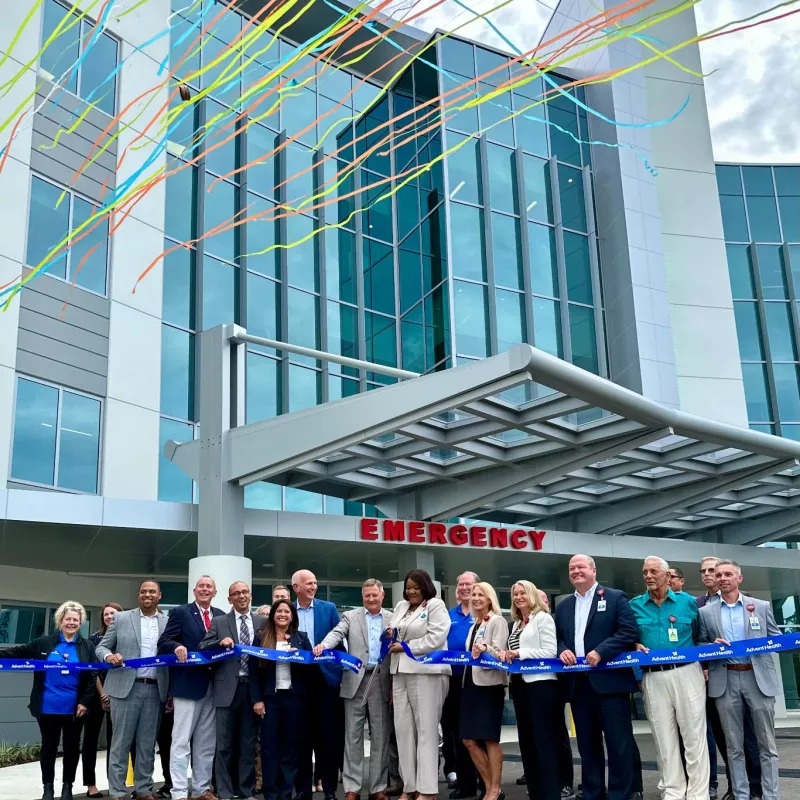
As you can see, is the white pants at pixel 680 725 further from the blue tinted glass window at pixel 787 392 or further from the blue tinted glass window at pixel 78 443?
the blue tinted glass window at pixel 787 392

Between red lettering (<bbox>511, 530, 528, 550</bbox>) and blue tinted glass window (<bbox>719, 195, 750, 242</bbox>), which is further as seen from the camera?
blue tinted glass window (<bbox>719, 195, 750, 242</bbox>)

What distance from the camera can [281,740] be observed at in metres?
8.45

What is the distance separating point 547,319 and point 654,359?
329cm

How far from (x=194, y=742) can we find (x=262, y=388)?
15.8 m

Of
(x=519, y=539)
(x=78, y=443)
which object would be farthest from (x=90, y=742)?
(x=78, y=443)

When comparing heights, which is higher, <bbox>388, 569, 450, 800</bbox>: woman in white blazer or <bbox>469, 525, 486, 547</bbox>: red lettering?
<bbox>469, 525, 486, 547</bbox>: red lettering

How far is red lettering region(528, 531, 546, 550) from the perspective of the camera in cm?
1849

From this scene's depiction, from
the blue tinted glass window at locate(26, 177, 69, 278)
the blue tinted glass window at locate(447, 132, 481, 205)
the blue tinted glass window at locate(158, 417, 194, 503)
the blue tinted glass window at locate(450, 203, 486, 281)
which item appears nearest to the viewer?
the blue tinted glass window at locate(26, 177, 69, 278)

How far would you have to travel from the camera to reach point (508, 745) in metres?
14.6

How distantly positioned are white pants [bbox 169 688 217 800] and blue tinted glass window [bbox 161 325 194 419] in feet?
44.0

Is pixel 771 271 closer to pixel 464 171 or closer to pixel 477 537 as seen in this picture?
pixel 464 171

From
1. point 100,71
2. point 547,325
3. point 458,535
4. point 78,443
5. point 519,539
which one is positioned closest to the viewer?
point 458,535

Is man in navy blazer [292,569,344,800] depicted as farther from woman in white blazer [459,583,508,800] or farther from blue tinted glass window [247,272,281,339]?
blue tinted glass window [247,272,281,339]

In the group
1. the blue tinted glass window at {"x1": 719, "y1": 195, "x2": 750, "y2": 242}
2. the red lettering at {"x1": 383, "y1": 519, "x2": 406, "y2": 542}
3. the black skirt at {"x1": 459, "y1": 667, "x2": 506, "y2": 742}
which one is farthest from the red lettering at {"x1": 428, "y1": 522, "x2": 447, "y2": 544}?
the blue tinted glass window at {"x1": 719, "y1": 195, "x2": 750, "y2": 242}
